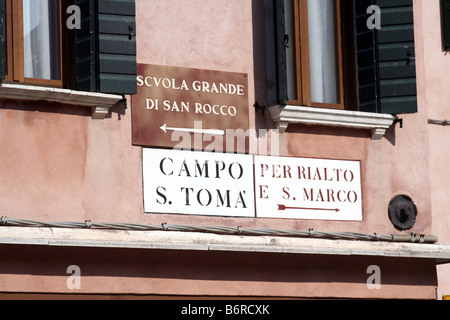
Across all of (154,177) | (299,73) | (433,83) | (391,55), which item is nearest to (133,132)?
(154,177)

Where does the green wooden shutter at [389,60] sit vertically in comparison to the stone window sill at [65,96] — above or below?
above

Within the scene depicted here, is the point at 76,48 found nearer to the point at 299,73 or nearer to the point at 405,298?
the point at 299,73

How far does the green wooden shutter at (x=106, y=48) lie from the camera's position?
435 inches

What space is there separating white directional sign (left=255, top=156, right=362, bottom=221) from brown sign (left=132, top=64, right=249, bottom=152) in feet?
1.21

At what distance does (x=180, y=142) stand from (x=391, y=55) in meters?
2.28

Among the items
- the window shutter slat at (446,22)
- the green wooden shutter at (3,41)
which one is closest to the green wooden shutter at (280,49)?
the green wooden shutter at (3,41)

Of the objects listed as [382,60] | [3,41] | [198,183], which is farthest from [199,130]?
[382,60]

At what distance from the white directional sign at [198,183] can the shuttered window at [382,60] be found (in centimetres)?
139

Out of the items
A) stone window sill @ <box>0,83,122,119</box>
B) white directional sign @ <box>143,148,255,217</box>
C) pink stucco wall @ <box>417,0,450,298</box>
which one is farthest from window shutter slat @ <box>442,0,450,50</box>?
stone window sill @ <box>0,83,122,119</box>

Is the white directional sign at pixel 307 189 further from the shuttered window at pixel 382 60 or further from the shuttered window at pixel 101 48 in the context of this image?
the shuttered window at pixel 101 48

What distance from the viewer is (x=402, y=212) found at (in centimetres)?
1230

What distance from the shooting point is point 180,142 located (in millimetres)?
11328

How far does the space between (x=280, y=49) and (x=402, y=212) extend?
6.31 feet

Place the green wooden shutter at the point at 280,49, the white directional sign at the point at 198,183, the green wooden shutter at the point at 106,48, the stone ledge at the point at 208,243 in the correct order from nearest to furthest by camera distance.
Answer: the stone ledge at the point at 208,243
the green wooden shutter at the point at 106,48
the white directional sign at the point at 198,183
the green wooden shutter at the point at 280,49
